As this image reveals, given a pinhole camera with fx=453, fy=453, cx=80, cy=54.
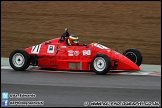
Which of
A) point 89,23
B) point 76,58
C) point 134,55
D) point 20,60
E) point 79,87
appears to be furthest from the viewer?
point 89,23

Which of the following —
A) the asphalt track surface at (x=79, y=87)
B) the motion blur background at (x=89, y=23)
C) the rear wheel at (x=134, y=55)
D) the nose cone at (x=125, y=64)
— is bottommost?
the asphalt track surface at (x=79, y=87)

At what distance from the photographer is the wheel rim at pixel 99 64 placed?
13114 millimetres

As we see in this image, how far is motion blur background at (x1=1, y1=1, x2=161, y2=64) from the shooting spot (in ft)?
54.4

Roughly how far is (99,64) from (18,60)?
8.76ft

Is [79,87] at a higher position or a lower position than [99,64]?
lower

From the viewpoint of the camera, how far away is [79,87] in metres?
11.0

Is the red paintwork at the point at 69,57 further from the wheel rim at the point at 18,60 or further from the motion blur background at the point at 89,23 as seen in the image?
the motion blur background at the point at 89,23

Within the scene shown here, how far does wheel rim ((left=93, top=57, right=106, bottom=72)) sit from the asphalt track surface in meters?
0.27

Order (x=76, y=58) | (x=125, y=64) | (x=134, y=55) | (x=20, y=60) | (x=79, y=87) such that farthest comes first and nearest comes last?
(x=134, y=55), (x=20, y=60), (x=76, y=58), (x=125, y=64), (x=79, y=87)

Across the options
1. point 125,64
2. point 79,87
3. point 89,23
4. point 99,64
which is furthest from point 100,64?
point 89,23

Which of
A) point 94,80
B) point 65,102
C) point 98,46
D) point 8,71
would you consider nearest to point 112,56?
point 98,46

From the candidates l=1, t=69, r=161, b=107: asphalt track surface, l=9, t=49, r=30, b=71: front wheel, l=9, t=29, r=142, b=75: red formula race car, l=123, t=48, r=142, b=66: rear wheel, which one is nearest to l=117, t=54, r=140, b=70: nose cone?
l=9, t=29, r=142, b=75: red formula race car

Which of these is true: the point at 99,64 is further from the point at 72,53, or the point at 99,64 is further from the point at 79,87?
the point at 79,87

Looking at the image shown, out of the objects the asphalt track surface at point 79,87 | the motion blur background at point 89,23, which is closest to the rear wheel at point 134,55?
the asphalt track surface at point 79,87
